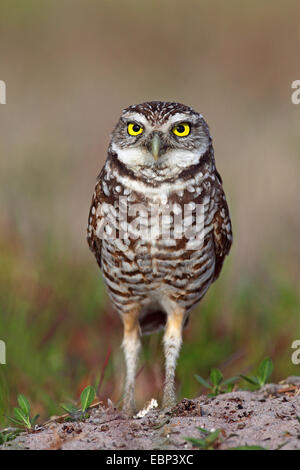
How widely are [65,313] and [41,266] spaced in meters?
0.45

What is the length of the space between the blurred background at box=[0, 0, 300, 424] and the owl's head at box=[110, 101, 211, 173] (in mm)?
1273

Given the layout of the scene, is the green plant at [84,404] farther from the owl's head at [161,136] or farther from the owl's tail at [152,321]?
the owl's tail at [152,321]

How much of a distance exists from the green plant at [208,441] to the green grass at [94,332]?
1.52 m

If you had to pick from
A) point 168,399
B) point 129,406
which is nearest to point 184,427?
point 168,399

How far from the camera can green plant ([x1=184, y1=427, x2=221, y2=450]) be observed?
8.23ft

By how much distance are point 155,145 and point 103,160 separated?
578 centimetres

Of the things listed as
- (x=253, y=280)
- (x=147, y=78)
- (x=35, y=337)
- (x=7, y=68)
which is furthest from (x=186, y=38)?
(x=35, y=337)

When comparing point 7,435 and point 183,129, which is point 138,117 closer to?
point 183,129

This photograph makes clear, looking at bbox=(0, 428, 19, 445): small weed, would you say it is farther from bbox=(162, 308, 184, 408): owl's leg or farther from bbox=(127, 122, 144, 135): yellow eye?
bbox=(127, 122, 144, 135): yellow eye

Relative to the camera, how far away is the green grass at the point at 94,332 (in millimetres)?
4566

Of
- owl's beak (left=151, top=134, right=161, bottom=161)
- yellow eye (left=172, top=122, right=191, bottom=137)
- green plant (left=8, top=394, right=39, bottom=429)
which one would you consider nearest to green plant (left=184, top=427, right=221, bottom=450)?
green plant (left=8, top=394, right=39, bottom=429)

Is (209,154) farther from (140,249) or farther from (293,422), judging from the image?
(293,422)

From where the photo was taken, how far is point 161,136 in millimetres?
3588

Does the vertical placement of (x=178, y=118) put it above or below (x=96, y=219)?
above
